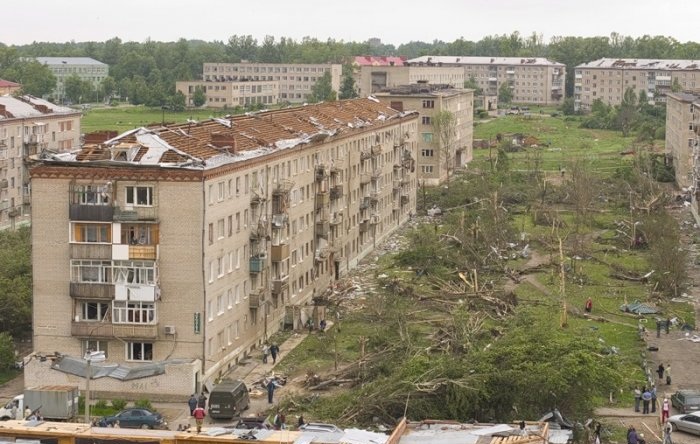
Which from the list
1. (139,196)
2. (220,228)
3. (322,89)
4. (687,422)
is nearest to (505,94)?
(322,89)

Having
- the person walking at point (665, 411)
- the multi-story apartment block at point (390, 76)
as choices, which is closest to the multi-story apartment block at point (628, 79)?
the multi-story apartment block at point (390, 76)

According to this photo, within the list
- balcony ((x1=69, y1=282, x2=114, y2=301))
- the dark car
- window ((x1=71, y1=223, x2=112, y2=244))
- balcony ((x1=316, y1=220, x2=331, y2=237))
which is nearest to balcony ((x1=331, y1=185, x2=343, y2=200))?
balcony ((x1=316, y1=220, x2=331, y2=237))

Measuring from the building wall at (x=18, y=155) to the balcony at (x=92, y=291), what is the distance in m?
35.3

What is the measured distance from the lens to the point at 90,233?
130ft

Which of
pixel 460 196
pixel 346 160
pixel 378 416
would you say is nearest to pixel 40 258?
pixel 378 416

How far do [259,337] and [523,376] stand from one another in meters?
14.7

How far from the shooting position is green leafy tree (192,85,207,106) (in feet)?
537

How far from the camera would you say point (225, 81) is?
16912 centimetres

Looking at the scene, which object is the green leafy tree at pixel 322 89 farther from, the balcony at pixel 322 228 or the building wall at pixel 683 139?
the balcony at pixel 322 228

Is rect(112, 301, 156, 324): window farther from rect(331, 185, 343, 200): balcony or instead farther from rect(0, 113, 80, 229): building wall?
rect(0, 113, 80, 229): building wall

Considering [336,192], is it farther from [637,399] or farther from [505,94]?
[505,94]

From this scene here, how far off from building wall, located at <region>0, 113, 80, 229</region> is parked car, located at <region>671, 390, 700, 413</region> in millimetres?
47168

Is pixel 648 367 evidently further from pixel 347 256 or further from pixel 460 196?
pixel 460 196

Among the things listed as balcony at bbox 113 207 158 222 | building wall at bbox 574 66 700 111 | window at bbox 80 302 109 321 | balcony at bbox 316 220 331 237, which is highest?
building wall at bbox 574 66 700 111
